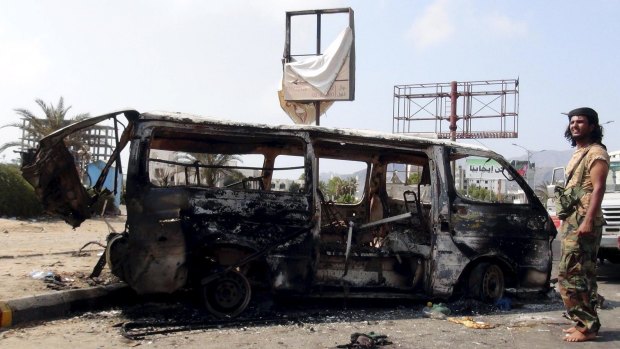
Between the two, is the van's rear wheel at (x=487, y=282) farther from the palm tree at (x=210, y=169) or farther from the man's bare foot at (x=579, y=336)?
the palm tree at (x=210, y=169)

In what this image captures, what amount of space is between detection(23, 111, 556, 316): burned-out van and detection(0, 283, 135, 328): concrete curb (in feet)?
2.27

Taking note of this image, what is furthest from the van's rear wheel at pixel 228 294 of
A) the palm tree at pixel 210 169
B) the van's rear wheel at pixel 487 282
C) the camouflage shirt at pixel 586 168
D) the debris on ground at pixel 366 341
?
the camouflage shirt at pixel 586 168

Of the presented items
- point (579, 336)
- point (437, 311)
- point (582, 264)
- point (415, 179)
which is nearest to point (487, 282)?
point (437, 311)

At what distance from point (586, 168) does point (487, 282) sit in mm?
2185

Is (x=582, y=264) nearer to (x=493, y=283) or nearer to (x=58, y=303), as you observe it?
(x=493, y=283)

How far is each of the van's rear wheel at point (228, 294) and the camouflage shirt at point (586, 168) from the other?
335cm

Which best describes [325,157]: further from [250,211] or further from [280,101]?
[280,101]

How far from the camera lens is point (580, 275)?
17.9 ft

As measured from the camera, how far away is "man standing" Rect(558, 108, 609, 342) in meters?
5.43

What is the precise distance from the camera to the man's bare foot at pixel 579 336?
5516 millimetres

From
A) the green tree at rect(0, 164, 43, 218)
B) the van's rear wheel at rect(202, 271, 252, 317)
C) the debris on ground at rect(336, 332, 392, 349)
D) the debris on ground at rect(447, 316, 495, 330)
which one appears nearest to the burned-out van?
the van's rear wheel at rect(202, 271, 252, 317)

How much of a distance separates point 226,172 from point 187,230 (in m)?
1.12

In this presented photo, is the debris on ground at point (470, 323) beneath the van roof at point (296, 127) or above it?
beneath

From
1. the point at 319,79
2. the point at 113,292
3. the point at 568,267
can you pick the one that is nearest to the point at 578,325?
the point at 568,267
